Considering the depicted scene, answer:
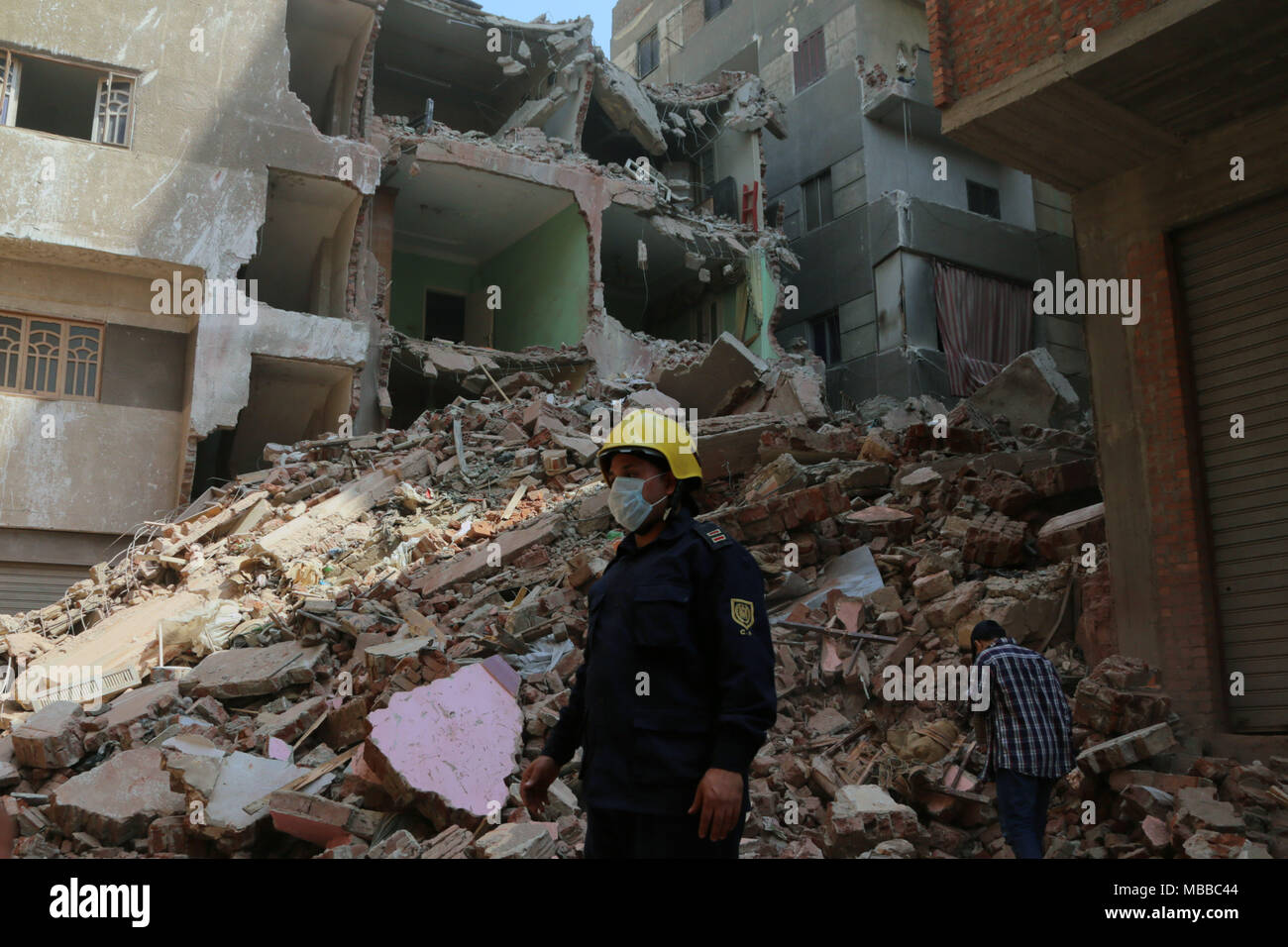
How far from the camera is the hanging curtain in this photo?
2114 centimetres

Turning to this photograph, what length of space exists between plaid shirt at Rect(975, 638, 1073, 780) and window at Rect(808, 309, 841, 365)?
59.3 ft

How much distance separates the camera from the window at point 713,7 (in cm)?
2632

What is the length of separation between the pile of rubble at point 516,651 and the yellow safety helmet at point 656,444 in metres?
1.98

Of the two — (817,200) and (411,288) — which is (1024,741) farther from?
(817,200)

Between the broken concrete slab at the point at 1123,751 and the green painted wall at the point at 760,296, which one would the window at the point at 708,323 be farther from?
the broken concrete slab at the point at 1123,751

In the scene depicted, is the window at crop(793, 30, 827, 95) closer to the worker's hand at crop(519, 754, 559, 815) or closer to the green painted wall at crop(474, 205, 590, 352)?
the green painted wall at crop(474, 205, 590, 352)

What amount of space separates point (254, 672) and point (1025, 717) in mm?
5337

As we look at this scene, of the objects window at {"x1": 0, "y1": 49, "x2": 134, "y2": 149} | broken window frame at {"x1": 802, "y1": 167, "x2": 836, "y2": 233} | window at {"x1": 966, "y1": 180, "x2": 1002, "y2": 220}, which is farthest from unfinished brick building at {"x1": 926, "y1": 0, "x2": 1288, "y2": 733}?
window at {"x1": 966, "y1": 180, "x2": 1002, "y2": 220}

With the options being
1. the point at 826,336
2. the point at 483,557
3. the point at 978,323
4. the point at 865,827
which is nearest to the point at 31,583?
the point at 483,557

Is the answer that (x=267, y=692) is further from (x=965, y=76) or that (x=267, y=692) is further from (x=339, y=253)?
(x=339, y=253)

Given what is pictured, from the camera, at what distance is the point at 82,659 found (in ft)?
30.2

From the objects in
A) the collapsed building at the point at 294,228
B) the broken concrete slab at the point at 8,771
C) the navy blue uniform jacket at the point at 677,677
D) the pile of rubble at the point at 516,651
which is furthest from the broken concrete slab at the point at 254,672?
the collapsed building at the point at 294,228
